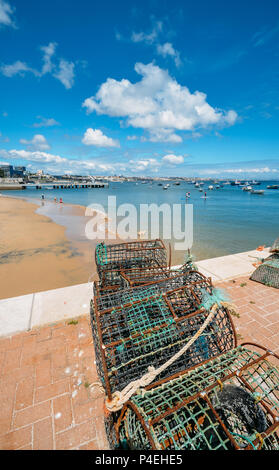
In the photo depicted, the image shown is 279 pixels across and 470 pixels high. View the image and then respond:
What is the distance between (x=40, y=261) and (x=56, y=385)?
262 inches

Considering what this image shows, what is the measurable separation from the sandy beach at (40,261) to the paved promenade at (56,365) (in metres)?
2.07

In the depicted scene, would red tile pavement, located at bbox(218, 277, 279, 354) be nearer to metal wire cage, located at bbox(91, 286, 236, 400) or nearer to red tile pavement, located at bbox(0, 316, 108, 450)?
metal wire cage, located at bbox(91, 286, 236, 400)

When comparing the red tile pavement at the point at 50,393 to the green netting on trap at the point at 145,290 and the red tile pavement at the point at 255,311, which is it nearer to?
the green netting on trap at the point at 145,290

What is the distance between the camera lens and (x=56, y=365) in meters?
2.95

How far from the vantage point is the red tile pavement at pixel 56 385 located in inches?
84.9

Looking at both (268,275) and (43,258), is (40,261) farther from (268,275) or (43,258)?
(268,275)

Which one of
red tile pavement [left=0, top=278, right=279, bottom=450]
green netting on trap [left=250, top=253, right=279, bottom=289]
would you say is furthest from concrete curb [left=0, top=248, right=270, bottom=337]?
green netting on trap [left=250, top=253, right=279, bottom=289]

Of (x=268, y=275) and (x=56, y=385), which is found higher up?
(x=268, y=275)

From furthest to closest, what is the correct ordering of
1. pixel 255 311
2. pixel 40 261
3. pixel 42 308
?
pixel 40 261 → pixel 255 311 → pixel 42 308

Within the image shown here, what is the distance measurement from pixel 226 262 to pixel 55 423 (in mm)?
6454

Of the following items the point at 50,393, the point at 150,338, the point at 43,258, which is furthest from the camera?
the point at 43,258

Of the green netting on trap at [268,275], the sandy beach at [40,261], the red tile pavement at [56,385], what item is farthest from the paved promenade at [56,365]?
the sandy beach at [40,261]

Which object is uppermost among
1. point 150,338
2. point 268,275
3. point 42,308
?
point 150,338

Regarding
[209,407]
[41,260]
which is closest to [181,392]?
[209,407]
